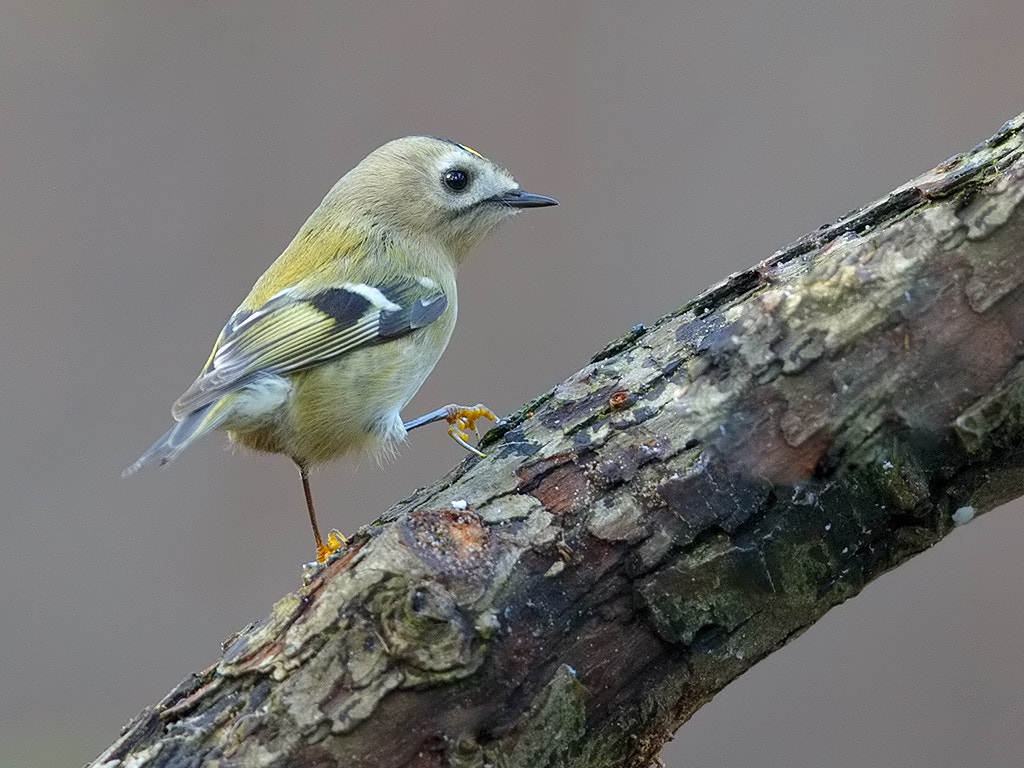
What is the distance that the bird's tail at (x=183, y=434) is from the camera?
1321 millimetres

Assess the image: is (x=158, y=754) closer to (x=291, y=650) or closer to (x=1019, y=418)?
(x=291, y=650)

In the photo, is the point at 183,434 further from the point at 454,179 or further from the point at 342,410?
the point at 454,179

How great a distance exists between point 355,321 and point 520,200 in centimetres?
48

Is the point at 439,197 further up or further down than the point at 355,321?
further up

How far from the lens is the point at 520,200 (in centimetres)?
195

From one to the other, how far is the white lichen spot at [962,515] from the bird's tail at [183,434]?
3.18 ft

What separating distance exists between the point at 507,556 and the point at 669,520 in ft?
0.53

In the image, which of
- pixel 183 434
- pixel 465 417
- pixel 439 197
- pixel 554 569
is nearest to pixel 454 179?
pixel 439 197

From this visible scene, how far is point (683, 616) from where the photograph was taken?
0.96m

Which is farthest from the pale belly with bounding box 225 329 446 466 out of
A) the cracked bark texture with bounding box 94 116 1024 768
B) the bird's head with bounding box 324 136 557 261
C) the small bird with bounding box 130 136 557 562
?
the cracked bark texture with bounding box 94 116 1024 768

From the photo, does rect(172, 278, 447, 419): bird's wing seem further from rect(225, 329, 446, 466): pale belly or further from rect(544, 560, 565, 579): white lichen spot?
rect(544, 560, 565, 579): white lichen spot

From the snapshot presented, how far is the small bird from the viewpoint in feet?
5.11

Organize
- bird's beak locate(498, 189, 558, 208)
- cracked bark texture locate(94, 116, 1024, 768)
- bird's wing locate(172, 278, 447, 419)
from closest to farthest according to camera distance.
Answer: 1. cracked bark texture locate(94, 116, 1024, 768)
2. bird's wing locate(172, 278, 447, 419)
3. bird's beak locate(498, 189, 558, 208)

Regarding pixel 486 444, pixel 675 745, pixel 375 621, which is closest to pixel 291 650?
pixel 375 621
